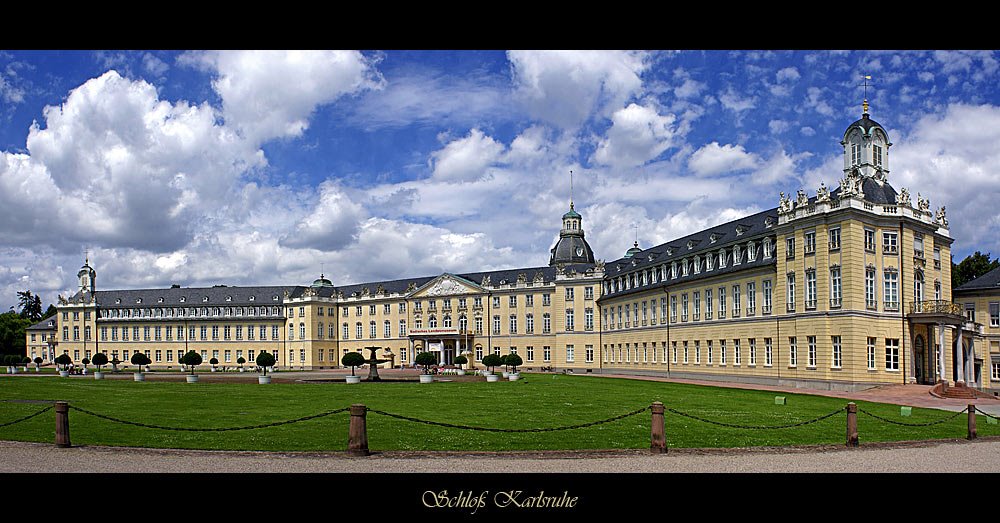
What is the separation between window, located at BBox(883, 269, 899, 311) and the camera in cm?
4238

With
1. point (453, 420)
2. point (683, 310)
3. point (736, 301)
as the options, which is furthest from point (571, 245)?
point (453, 420)

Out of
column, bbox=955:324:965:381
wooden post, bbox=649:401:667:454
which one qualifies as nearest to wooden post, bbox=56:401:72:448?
wooden post, bbox=649:401:667:454

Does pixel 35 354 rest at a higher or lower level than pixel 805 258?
lower

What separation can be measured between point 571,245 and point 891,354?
202ft

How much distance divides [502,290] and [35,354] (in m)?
69.2

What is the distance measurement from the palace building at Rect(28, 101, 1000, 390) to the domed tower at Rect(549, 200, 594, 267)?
23cm

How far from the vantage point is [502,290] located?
93.1 meters

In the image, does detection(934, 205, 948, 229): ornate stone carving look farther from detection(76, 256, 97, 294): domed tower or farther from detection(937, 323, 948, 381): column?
detection(76, 256, 97, 294): domed tower

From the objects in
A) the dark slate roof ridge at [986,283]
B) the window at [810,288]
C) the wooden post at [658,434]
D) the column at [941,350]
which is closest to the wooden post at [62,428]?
the wooden post at [658,434]

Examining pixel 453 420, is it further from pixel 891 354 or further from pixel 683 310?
pixel 683 310
